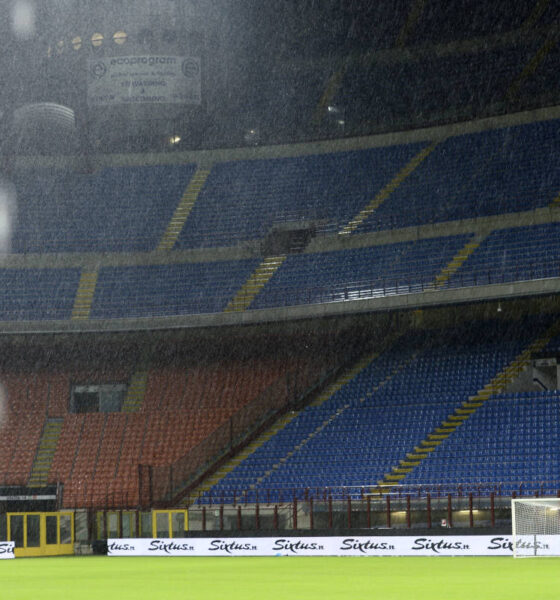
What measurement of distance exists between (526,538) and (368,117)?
2766 centimetres

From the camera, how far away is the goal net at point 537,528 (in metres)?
24.8

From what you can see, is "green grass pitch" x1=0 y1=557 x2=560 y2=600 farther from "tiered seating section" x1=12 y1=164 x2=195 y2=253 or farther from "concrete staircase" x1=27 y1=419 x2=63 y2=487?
"tiered seating section" x1=12 y1=164 x2=195 y2=253

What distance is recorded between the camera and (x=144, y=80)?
45.4 metres

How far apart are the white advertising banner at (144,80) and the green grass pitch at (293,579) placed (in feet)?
78.2

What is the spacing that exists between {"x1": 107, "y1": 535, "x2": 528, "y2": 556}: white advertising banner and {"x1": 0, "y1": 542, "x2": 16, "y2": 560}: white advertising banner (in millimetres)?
3562

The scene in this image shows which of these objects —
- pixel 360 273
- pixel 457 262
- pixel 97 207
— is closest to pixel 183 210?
pixel 97 207

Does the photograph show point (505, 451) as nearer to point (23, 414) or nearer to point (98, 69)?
point (23, 414)

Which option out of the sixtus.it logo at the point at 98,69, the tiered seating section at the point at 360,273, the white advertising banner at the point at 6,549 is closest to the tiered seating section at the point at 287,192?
the tiered seating section at the point at 360,273

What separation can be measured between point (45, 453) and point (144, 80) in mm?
17005

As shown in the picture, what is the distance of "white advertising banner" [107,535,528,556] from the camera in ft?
88.2

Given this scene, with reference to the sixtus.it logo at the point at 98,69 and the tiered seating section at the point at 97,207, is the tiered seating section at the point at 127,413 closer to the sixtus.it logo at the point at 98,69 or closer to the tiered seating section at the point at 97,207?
the tiered seating section at the point at 97,207

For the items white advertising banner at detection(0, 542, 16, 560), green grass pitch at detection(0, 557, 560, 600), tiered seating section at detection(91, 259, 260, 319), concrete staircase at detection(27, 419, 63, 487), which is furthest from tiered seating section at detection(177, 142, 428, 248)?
green grass pitch at detection(0, 557, 560, 600)

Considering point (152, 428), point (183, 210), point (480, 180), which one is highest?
point (183, 210)

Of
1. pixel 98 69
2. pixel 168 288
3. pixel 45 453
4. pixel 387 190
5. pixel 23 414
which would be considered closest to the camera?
pixel 45 453
